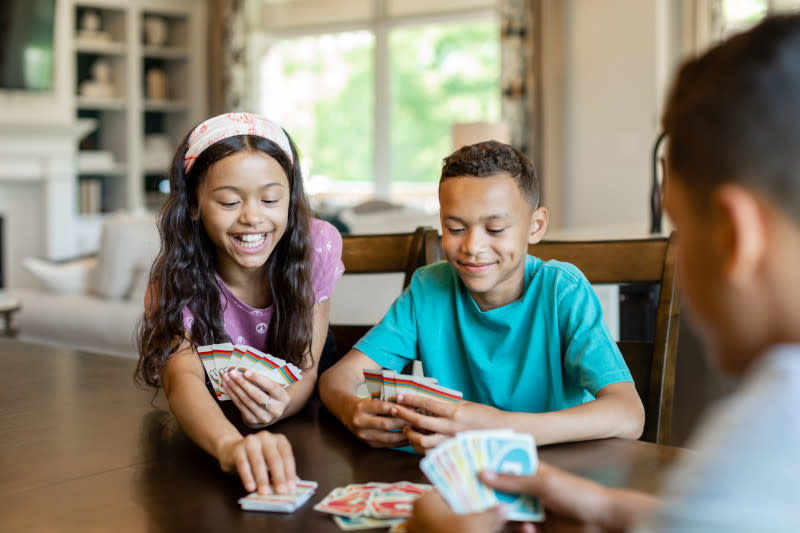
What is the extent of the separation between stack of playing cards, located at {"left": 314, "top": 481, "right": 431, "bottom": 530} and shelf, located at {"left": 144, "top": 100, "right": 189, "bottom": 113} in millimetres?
7632

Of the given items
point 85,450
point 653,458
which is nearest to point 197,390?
point 85,450

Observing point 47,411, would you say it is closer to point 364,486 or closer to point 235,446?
point 235,446

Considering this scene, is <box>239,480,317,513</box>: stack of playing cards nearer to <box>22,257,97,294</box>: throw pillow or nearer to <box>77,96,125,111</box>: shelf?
<box>22,257,97,294</box>: throw pillow

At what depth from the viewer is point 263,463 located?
3.12ft

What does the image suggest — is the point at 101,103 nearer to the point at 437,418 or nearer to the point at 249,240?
the point at 249,240

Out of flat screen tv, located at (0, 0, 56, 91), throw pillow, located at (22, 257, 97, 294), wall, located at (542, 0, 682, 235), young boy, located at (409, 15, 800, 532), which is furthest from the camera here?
flat screen tv, located at (0, 0, 56, 91)

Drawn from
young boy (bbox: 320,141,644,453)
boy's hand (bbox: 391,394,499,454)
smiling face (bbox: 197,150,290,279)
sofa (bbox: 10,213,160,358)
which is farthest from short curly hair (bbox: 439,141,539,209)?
sofa (bbox: 10,213,160,358)

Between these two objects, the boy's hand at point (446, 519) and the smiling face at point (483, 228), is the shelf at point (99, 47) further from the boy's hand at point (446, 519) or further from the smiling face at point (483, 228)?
the boy's hand at point (446, 519)

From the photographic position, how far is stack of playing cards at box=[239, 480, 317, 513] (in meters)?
0.86

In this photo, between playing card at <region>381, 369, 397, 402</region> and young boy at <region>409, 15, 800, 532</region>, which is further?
playing card at <region>381, 369, 397, 402</region>

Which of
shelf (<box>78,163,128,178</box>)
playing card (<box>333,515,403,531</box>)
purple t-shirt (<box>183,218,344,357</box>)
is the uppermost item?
shelf (<box>78,163,128,178</box>)

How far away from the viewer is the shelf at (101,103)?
24.4ft

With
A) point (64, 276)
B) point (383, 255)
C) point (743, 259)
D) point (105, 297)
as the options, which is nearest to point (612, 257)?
point (383, 255)

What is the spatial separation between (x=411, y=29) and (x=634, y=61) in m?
2.31
